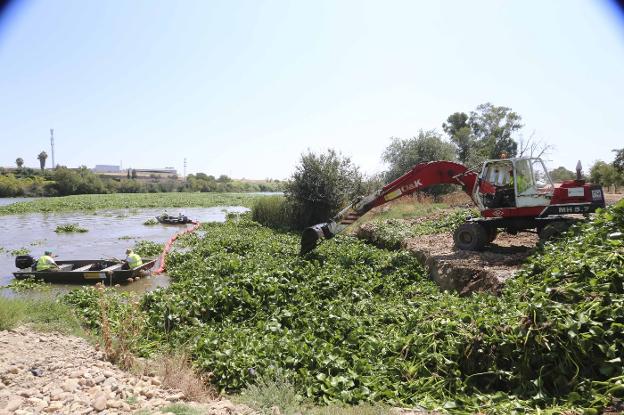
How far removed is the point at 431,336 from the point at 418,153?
1053 inches

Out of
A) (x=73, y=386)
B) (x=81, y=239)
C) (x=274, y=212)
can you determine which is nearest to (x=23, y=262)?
(x=81, y=239)

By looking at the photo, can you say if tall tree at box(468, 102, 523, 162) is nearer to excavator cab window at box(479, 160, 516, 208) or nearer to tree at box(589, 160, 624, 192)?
tree at box(589, 160, 624, 192)

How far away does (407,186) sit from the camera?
38.1 feet

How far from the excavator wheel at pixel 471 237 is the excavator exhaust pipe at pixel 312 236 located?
356cm

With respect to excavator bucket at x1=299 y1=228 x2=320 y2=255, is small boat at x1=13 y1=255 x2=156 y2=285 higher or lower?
lower

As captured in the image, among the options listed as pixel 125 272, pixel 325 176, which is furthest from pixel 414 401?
pixel 325 176

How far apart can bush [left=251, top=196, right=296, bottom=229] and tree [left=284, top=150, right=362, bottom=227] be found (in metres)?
0.53

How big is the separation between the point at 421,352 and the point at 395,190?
A: 698cm

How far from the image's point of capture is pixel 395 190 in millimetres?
11758

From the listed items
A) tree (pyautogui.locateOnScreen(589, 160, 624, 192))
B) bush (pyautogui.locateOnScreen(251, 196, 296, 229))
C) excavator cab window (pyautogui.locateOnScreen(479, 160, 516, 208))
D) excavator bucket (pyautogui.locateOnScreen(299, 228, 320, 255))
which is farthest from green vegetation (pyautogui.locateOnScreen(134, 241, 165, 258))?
tree (pyautogui.locateOnScreen(589, 160, 624, 192))

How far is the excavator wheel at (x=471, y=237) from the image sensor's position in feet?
34.1

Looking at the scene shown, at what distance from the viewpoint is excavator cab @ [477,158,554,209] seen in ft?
32.5

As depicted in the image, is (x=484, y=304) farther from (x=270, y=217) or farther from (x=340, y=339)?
(x=270, y=217)

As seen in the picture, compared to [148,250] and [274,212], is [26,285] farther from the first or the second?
[274,212]
